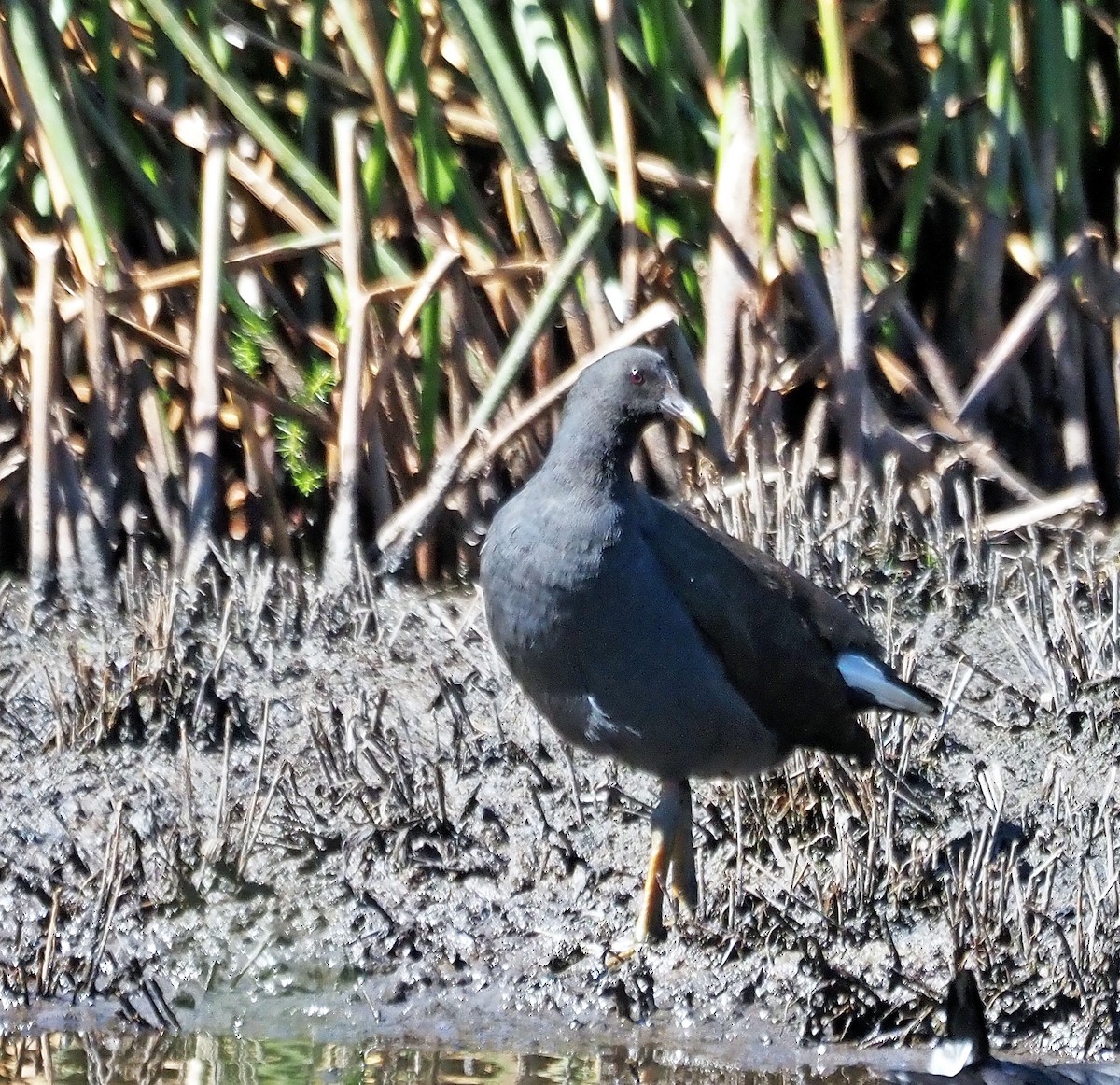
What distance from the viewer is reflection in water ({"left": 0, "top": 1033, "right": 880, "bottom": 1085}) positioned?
363cm

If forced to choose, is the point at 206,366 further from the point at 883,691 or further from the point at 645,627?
the point at 883,691

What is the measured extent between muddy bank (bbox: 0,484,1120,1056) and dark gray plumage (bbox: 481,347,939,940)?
0.21 m

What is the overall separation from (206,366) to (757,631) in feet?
6.34

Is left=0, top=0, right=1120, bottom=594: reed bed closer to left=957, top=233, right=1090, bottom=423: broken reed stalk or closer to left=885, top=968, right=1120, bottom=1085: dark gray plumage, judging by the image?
left=957, top=233, right=1090, bottom=423: broken reed stalk

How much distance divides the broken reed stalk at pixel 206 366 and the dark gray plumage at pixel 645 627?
5.38 feet

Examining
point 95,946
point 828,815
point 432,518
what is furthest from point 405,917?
point 432,518

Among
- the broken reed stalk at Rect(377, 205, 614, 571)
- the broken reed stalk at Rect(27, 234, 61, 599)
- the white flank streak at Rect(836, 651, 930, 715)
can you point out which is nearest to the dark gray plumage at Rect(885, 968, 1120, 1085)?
the white flank streak at Rect(836, 651, 930, 715)

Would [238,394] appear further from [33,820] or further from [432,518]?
[33,820]

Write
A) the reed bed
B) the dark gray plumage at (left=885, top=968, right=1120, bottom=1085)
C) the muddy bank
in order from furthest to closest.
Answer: the reed bed < the muddy bank < the dark gray plumage at (left=885, top=968, right=1120, bottom=1085)

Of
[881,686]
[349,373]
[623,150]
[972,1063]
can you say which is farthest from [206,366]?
[972,1063]

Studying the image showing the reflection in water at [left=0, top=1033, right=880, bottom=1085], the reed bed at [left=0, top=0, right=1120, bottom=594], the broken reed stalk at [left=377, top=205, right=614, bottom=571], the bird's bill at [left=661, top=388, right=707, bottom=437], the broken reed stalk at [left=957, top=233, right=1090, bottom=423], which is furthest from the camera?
the broken reed stalk at [left=957, top=233, right=1090, bottom=423]

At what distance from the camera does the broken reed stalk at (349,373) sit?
213 inches

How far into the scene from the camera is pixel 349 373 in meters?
5.40

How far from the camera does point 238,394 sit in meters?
5.62
